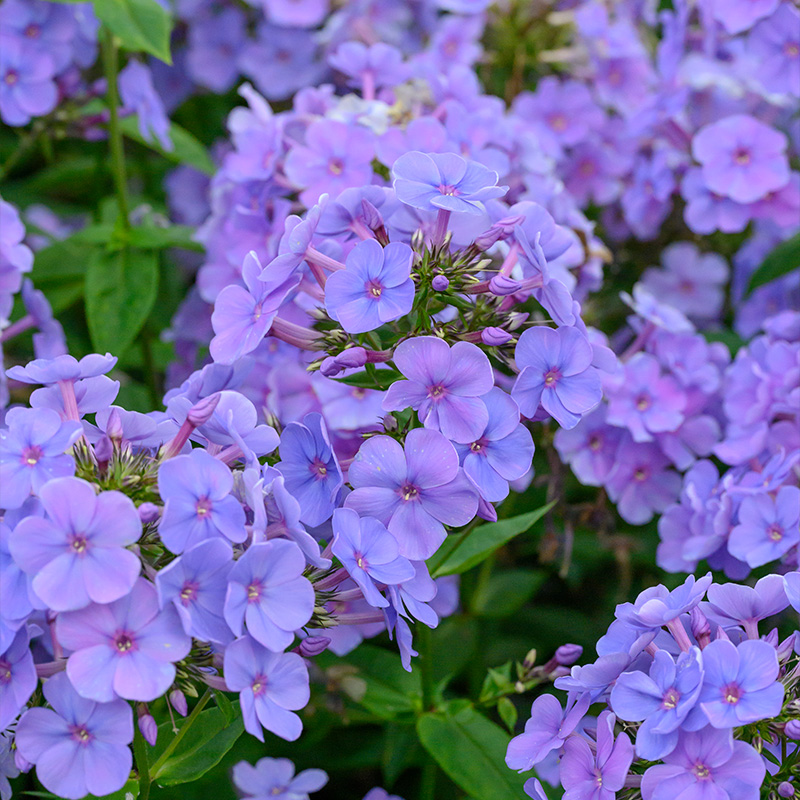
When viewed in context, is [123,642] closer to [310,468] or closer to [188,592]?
[188,592]

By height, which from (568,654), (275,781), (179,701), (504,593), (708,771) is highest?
(708,771)

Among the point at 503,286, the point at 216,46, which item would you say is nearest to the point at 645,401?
the point at 503,286

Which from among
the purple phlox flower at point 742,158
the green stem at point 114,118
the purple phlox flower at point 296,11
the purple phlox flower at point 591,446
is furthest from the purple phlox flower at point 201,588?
the purple phlox flower at point 296,11

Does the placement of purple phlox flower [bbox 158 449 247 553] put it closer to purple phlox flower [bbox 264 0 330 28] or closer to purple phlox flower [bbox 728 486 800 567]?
purple phlox flower [bbox 728 486 800 567]

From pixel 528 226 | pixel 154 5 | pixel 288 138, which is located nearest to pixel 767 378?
pixel 528 226

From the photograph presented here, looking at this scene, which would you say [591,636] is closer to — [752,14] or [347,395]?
[347,395]

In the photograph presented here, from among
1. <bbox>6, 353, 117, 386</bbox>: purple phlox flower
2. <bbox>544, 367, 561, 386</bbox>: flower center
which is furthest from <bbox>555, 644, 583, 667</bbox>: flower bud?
<bbox>6, 353, 117, 386</bbox>: purple phlox flower

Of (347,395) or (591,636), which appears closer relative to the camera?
(347,395)
